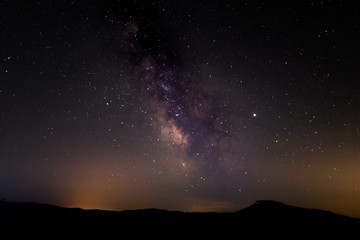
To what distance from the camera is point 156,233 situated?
2473 centimetres

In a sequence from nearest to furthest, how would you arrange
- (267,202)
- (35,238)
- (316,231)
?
(35,238) < (316,231) < (267,202)

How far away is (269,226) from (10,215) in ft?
81.7

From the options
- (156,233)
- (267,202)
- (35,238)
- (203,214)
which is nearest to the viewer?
(35,238)

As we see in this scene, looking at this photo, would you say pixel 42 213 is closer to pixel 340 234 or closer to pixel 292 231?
pixel 292 231

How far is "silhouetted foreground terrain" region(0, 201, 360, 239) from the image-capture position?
24.7 meters

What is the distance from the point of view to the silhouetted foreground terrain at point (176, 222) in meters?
24.7

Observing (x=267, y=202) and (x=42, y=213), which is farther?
(x=267, y=202)

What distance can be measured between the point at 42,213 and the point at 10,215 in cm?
276

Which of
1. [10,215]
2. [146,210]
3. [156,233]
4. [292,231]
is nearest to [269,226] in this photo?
[292,231]

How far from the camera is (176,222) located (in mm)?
28250

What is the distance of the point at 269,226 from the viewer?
27.9 m

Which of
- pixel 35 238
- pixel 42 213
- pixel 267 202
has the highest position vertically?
pixel 267 202

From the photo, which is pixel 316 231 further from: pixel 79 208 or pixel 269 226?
pixel 79 208

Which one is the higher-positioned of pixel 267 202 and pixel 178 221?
pixel 267 202
